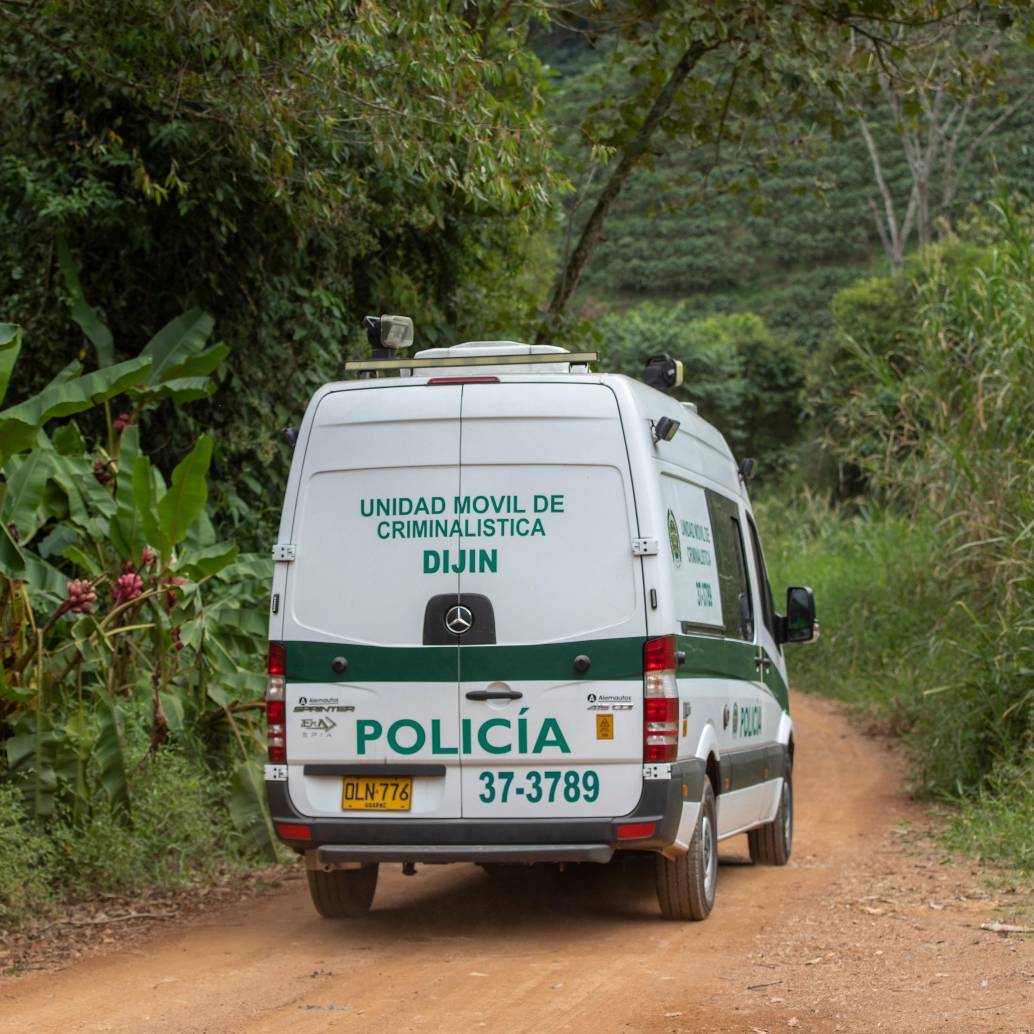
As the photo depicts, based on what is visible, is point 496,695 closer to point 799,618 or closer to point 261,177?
point 799,618

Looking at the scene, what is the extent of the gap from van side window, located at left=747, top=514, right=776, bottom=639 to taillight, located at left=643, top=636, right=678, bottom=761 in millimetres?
2849

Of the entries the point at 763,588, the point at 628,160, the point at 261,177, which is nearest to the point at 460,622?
the point at 763,588

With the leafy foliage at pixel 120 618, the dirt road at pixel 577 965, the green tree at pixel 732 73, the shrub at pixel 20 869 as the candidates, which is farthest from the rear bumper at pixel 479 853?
the green tree at pixel 732 73

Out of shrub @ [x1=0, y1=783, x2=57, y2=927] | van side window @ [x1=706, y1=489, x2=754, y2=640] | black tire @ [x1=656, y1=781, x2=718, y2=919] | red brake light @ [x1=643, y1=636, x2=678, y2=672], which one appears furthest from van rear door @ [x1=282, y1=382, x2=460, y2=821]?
van side window @ [x1=706, y1=489, x2=754, y2=640]

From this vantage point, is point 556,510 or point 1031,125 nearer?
point 556,510

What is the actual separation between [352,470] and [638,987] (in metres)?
2.66

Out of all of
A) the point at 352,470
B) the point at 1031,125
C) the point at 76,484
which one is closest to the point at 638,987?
the point at 352,470

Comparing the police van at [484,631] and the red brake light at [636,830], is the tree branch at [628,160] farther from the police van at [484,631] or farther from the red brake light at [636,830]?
the red brake light at [636,830]

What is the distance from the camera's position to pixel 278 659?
7.30 meters

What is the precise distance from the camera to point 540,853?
22.8 feet

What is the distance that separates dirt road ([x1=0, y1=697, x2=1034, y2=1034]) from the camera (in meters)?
5.78

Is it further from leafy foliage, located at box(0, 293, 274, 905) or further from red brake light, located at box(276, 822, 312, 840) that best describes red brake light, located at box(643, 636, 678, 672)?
leafy foliage, located at box(0, 293, 274, 905)

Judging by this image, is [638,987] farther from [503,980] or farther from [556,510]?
[556,510]

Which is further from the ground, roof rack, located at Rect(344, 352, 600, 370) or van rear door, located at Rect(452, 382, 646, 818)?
roof rack, located at Rect(344, 352, 600, 370)
